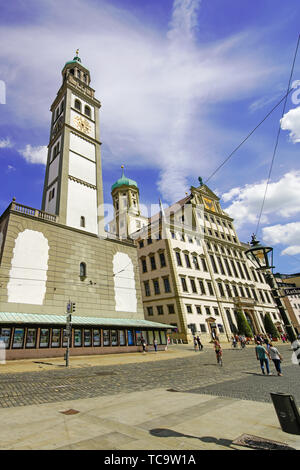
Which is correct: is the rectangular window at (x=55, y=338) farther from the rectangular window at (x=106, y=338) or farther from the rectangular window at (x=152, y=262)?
the rectangular window at (x=152, y=262)

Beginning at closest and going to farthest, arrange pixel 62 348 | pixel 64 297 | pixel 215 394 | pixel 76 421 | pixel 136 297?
pixel 76 421 → pixel 215 394 → pixel 62 348 → pixel 64 297 → pixel 136 297

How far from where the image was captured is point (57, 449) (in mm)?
3811

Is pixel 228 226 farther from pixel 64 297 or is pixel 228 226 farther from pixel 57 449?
pixel 57 449

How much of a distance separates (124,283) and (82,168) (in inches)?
607

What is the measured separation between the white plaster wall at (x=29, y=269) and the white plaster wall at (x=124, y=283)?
8304 mm

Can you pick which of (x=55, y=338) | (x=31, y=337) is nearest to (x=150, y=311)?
(x=55, y=338)

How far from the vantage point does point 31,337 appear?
1841 cm

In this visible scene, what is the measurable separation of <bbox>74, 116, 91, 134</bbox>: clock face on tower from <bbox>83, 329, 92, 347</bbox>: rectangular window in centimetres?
2607

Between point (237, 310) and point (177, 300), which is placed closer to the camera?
point (177, 300)

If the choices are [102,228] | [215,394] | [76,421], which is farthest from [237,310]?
[76,421]

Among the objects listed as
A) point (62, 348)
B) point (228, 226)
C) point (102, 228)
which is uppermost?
point (228, 226)

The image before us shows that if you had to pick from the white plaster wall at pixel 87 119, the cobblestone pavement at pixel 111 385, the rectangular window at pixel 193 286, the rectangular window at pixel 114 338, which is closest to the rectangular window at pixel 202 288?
the rectangular window at pixel 193 286

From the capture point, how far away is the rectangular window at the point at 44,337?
61.9 feet
